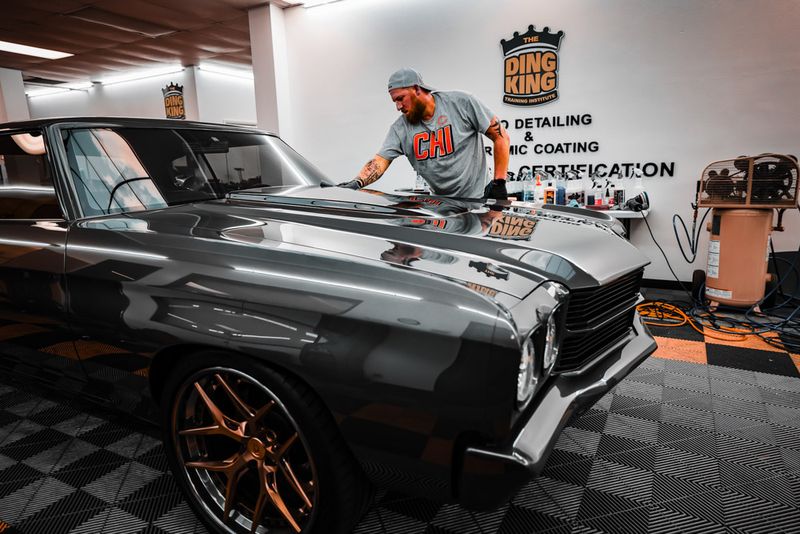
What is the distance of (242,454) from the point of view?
1.42m

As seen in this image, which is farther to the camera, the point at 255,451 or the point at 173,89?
the point at 173,89

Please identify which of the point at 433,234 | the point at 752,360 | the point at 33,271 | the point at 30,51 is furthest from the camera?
the point at 30,51

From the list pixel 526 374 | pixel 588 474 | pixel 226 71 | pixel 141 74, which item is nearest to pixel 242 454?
pixel 526 374

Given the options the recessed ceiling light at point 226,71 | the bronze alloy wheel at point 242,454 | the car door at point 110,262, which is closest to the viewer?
the bronze alloy wheel at point 242,454

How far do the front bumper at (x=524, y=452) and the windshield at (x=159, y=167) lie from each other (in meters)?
1.48

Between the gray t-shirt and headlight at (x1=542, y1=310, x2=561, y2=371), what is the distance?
1.85 m

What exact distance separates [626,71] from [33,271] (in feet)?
16.4

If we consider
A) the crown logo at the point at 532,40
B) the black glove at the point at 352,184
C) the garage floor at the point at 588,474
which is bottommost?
the garage floor at the point at 588,474

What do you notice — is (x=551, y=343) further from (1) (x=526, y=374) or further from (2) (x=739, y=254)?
(2) (x=739, y=254)

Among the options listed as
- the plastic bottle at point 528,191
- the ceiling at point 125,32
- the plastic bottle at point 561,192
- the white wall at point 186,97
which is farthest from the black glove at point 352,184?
the white wall at point 186,97

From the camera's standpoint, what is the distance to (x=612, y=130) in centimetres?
486

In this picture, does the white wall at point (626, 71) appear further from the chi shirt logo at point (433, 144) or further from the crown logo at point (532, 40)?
the chi shirt logo at point (433, 144)

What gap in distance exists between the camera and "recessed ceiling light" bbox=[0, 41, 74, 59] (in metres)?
8.85

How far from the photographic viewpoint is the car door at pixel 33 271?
1.69 meters
